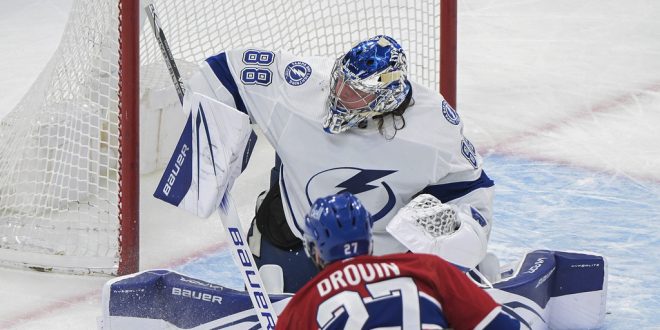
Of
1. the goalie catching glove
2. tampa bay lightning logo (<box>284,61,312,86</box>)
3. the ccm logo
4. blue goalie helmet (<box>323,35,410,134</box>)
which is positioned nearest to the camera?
the goalie catching glove

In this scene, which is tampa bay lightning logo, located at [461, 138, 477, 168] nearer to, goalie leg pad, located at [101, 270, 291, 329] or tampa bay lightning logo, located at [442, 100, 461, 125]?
tampa bay lightning logo, located at [442, 100, 461, 125]

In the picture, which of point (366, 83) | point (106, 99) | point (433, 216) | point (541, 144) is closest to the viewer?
point (433, 216)

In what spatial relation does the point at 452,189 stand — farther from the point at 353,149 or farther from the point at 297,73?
the point at 297,73

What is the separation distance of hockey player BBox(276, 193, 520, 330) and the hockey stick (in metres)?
0.92

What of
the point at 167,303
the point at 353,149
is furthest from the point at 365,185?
the point at 167,303

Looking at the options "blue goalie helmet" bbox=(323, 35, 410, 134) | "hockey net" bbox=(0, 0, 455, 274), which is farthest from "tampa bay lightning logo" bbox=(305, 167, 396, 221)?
"hockey net" bbox=(0, 0, 455, 274)

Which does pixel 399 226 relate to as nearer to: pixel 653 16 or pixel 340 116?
pixel 340 116

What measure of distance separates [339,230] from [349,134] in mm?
1134

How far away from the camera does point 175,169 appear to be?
137 inches

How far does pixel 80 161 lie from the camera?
4.38m

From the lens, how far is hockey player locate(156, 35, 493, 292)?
341 centimetres

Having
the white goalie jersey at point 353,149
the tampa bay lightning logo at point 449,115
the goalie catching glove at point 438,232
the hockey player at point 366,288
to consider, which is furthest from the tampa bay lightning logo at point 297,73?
the hockey player at point 366,288

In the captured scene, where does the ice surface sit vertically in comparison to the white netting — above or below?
below

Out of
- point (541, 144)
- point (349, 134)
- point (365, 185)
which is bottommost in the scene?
point (541, 144)
